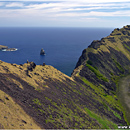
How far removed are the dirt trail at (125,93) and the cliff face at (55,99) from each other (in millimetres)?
2815

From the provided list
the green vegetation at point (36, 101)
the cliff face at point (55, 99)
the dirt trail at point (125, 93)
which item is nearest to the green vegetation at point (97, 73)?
the cliff face at point (55, 99)

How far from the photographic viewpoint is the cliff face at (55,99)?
46.2m

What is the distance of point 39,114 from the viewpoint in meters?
48.7

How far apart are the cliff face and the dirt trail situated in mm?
2815

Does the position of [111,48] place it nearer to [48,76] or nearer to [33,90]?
[48,76]

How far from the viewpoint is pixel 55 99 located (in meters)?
61.2

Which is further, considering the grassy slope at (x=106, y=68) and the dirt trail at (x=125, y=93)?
the grassy slope at (x=106, y=68)

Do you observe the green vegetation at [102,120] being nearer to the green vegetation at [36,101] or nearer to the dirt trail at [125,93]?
the dirt trail at [125,93]

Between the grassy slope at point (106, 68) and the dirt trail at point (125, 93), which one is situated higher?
the grassy slope at point (106, 68)

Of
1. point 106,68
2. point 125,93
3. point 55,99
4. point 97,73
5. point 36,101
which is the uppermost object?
point 36,101

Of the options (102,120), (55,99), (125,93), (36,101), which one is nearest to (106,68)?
(125,93)

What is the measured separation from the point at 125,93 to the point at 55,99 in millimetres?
60117

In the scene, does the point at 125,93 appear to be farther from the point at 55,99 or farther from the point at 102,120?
the point at 55,99

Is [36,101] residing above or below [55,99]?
above
